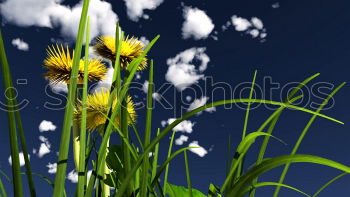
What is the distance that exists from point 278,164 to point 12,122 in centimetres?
25

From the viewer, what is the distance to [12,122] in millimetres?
364

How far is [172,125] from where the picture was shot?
0.35 m

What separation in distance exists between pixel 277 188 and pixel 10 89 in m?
0.37

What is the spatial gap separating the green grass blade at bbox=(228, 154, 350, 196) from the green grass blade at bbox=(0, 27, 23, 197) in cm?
21

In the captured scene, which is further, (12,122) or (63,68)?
(63,68)

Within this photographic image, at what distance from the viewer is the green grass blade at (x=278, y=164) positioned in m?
0.30

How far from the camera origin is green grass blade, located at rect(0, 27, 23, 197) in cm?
36

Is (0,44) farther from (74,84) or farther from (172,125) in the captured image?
(172,125)

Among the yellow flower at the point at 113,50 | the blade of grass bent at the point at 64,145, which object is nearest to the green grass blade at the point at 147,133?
the blade of grass bent at the point at 64,145

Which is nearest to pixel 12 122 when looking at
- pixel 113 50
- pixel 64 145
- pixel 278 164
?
pixel 64 145

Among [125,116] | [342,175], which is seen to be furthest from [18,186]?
[342,175]

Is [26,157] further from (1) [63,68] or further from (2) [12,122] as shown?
(1) [63,68]

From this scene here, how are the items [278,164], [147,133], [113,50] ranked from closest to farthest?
[278,164], [147,133], [113,50]

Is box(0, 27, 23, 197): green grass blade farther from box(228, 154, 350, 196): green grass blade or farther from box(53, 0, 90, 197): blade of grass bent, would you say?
box(228, 154, 350, 196): green grass blade
